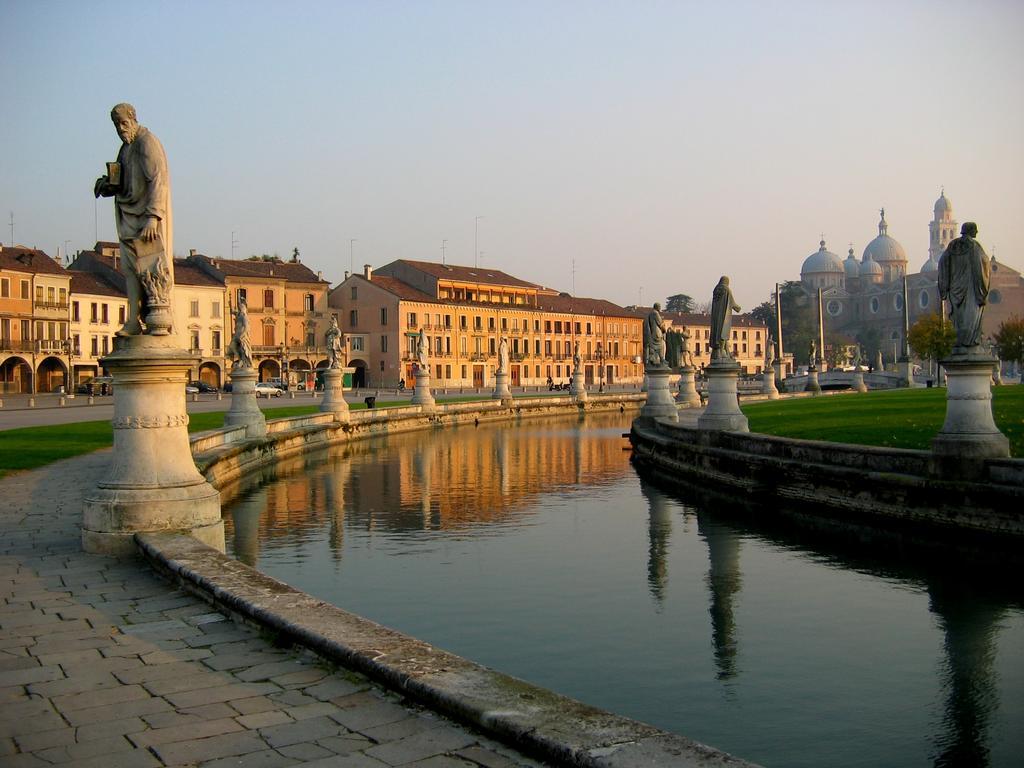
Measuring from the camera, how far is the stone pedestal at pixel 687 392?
152ft

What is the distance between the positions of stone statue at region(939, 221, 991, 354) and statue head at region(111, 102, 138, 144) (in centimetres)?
1095

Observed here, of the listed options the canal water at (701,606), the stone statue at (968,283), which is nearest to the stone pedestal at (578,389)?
the canal water at (701,606)

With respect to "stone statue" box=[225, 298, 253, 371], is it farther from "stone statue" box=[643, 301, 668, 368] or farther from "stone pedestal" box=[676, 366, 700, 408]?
"stone pedestal" box=[676, 366, 700, 408]

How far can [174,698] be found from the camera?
5.39 metres

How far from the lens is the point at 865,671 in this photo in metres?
8.41

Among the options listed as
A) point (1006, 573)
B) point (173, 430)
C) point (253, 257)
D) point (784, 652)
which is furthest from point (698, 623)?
point (253, 257)

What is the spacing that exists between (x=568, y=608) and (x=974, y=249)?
845cm

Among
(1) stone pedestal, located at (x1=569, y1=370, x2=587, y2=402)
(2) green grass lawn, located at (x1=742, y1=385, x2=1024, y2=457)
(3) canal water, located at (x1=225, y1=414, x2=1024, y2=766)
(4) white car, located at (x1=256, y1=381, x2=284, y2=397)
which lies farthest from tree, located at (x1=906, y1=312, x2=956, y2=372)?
(3) canal water, located at (x1=225, y1=414, x2=1024, y2=766)

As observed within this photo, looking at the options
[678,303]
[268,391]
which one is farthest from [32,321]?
[678,303]

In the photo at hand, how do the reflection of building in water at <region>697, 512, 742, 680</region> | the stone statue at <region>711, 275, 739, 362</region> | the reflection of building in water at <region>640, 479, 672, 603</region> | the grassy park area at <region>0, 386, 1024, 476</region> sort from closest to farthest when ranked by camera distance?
the reflection of building in water at <region>697, 512, 742, 680</region> → the reflection of building in water at <region>640, 479, 672, 603</region> → the grassy park area at <region>0, 386, 1024, 476</region> → the stone statue at <region>711, 275, 739, 362</region>

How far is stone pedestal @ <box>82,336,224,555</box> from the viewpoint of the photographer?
9.39 meters

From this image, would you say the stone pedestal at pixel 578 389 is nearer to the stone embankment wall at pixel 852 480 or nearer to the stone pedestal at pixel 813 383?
the stone pedestal at pixel 813 383

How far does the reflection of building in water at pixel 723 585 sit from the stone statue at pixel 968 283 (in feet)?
14.7

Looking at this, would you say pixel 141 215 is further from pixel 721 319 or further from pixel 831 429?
pixel 721 319
